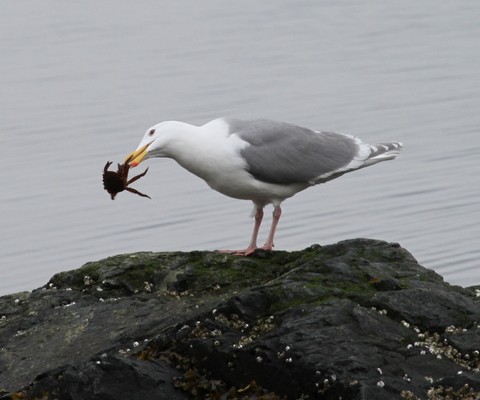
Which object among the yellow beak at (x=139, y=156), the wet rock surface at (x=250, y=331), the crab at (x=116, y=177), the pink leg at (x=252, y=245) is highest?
the yellow beak at (x=139, y=156)

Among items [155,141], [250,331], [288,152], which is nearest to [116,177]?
[155,141]

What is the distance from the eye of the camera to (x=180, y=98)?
873 inches

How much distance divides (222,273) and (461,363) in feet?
6.47

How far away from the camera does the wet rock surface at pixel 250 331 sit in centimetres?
753

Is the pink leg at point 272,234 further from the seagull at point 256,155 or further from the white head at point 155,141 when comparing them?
the white head at point 155,141

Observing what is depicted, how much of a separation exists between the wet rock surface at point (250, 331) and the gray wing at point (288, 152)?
1087 millimetres

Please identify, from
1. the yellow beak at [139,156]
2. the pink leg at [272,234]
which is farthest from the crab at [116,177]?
the pink leg at [272,234]

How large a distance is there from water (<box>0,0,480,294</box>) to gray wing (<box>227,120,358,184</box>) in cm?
347

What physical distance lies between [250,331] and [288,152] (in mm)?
2896

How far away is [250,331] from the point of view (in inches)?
312

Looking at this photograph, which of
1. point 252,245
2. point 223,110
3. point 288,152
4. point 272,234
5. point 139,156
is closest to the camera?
→ point 139,156

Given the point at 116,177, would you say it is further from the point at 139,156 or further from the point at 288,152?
the point at 288,152

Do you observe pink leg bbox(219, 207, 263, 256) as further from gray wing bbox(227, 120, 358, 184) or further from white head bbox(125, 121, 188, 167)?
white head bbox(125, 121, 188, 167)

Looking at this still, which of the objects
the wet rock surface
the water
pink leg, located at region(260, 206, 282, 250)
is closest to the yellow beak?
the wet rock surface
